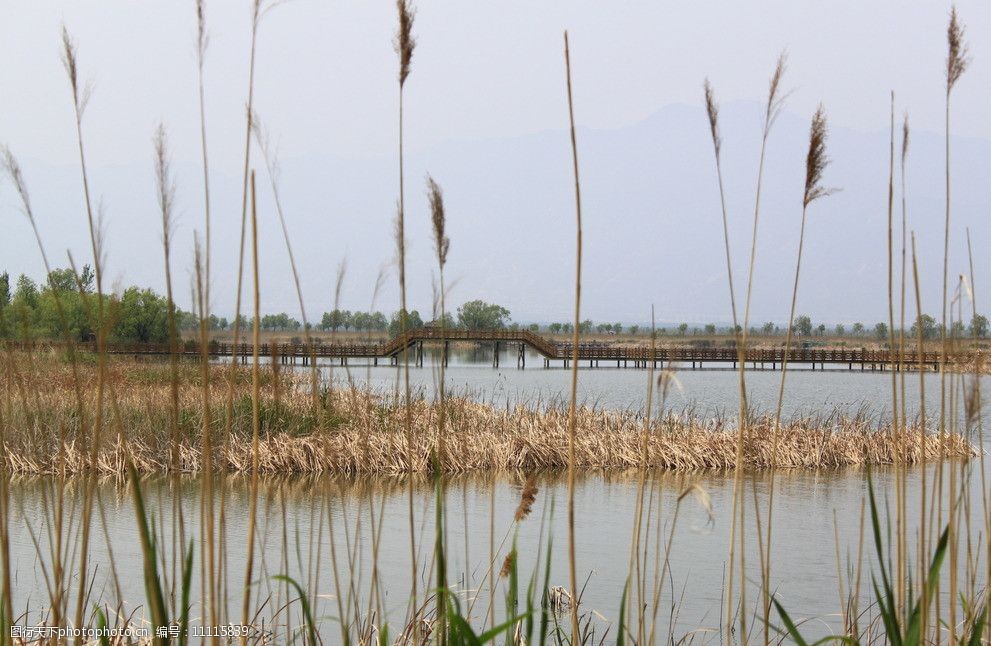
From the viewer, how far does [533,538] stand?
12602 mm

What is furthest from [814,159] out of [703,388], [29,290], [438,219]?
[29,290]

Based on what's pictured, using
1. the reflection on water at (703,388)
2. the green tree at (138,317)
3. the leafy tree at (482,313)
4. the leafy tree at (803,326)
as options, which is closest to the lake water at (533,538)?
the reflection on water at (703,388)

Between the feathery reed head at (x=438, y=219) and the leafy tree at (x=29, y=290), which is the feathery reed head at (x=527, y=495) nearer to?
the feathery reed head at (x=438, y=219)

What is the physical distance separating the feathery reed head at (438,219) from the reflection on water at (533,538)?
4.60 metres

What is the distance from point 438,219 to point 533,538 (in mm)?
10846

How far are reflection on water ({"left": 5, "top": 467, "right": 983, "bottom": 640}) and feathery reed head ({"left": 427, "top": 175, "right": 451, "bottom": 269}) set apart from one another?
4.60m

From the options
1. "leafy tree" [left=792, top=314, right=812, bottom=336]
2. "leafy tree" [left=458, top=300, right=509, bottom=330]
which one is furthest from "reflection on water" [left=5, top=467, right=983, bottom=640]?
"leafy tree" [left=792, top=314, right=812, bottom=336]

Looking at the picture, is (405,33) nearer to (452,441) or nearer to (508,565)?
(508,565)

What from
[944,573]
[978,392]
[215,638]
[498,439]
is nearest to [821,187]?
[978,392]

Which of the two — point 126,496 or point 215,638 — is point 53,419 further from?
point 215,638

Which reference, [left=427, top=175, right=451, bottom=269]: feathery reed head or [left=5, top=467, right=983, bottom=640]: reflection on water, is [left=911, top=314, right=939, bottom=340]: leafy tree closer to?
[left=427, top=175, right=451, bottom=269]: feathery reed head

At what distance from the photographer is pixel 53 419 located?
15648mm

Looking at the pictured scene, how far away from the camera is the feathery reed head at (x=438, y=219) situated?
210cm

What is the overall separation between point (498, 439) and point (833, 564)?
6.42m
